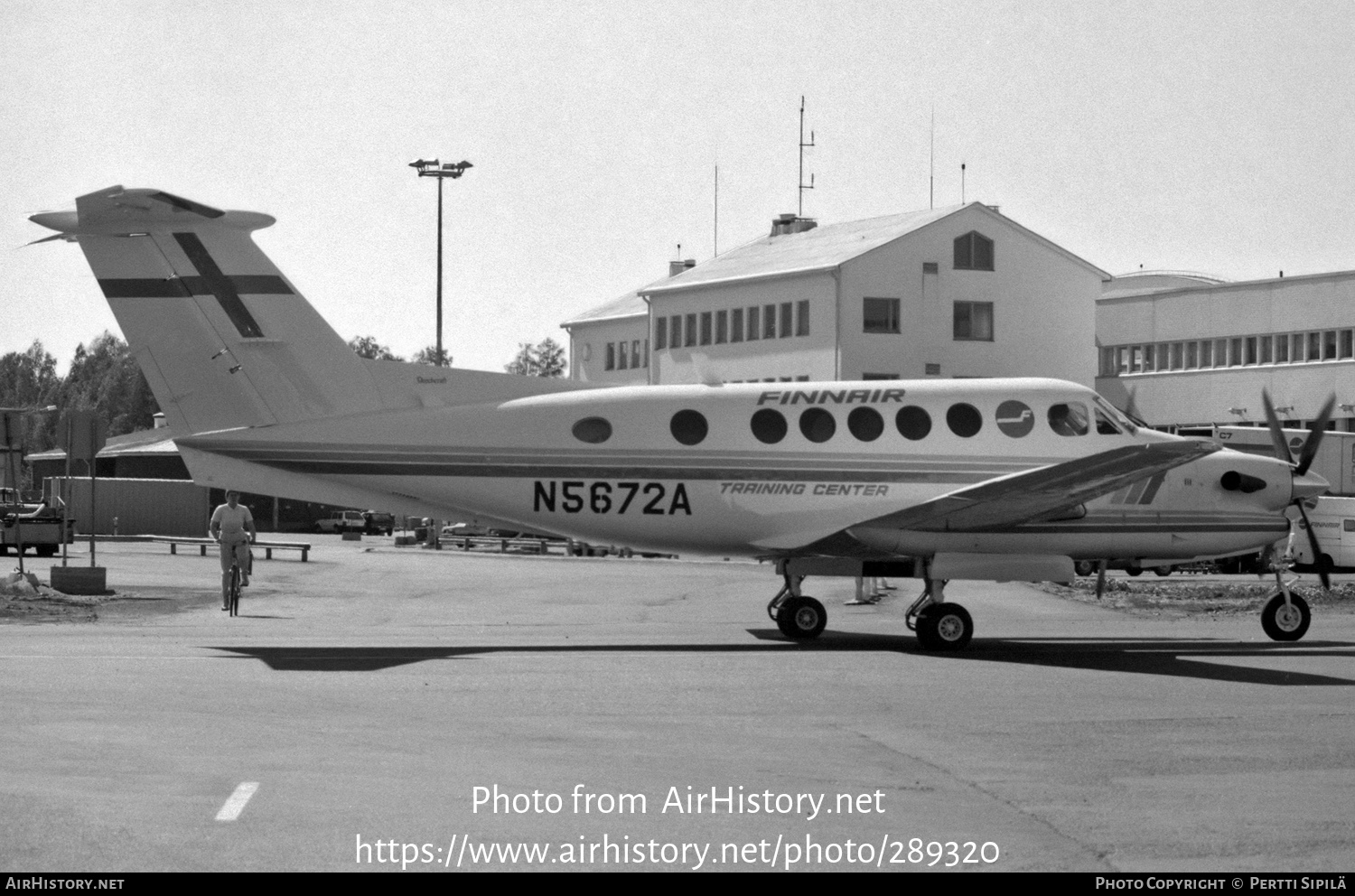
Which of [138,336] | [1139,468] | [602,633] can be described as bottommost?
[602,633]

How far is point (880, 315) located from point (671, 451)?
49912 mm

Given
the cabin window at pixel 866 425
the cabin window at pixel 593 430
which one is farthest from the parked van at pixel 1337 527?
the cabin window at pixel 593 430

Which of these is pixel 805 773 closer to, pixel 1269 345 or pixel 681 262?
pixel 1269 345

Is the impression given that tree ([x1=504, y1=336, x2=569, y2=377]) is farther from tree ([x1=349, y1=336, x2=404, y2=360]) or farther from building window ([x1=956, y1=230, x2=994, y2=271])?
building window ([x1=956, y1=230, x2=994, y2=271])

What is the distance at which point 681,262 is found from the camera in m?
91.9

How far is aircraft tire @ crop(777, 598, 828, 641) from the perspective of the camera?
2117 centimetres

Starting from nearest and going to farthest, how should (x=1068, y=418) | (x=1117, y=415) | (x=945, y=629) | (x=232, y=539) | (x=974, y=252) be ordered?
(x=945, y=629) → (x=1068, y=418) → (x=1117, y=415) → (x=232, y=539) → (x=974, y=252)

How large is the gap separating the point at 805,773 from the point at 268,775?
3457 millimetres

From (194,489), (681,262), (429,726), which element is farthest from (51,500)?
(429,726)

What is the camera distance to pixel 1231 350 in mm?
72188

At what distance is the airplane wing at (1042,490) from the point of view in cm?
1888

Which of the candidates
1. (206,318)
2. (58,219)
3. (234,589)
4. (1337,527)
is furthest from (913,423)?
(1337,527)

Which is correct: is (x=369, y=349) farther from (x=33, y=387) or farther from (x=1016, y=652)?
(x=1016, y=652)
